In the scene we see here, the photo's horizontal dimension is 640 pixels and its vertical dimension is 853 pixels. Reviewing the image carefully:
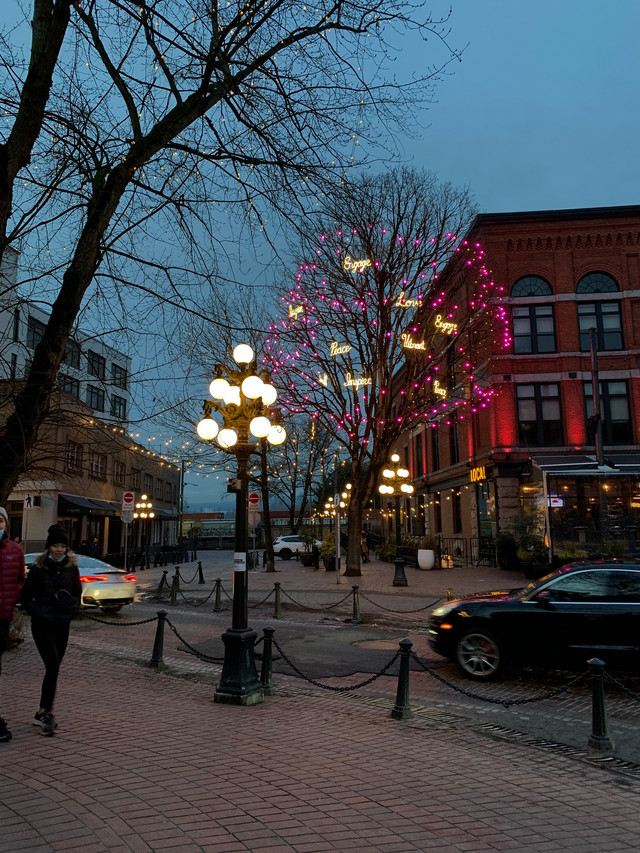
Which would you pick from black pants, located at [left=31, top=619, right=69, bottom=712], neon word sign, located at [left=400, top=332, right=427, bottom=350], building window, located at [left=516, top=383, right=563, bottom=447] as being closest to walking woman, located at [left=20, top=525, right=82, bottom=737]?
black pants, located at [left=31, top=619, right=69, bottom=712]

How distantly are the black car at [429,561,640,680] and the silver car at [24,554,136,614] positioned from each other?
906 centimetres

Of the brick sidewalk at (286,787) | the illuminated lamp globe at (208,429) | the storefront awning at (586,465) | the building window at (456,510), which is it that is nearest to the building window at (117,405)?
the illuminated lamp globe at (208,429)

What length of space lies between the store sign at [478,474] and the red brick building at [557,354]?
0.15ft

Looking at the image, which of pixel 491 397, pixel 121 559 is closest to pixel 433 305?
pixel 491 397

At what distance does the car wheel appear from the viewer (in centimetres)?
881

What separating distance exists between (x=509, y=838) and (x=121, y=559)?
109ft

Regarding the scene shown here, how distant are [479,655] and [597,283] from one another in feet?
79.8

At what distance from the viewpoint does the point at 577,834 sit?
427 centimetres

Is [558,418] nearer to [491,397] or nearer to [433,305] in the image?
[491,397]

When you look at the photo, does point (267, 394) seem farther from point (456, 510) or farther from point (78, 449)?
point (456, 510)

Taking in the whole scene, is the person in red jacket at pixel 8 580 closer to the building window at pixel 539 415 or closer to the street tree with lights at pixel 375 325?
the street tree with lights at pixel 375 325

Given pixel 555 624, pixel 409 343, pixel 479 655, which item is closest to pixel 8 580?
pixel 479 655

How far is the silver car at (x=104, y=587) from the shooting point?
15.3 metres

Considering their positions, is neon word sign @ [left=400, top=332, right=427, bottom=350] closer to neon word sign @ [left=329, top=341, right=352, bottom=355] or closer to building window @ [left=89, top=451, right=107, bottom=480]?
neon word sign @ [left=329, top=341, right=352, bottom=355]
